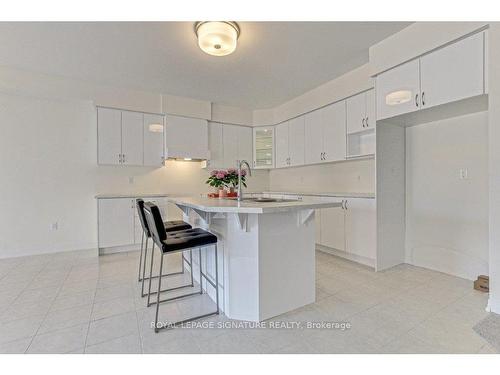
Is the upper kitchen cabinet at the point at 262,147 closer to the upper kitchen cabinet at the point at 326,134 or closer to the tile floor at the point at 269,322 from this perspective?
the upper kitchen cabinet at the point at 326,134

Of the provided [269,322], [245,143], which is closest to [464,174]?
[269,322]

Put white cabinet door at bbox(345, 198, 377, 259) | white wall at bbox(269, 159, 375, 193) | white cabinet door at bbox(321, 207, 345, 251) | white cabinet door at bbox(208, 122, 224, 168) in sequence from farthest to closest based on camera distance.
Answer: white cabinet door at bbox(208, 122, 224, 168)
white wall at bbox(269, 159, 375, 193)
white cabinet door at bbox(321, 207, 345, 251)
white cabinet door at bbox(345, 198, 377, 259)

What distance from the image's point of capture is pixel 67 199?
3.85m

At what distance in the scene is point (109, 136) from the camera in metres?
3.86

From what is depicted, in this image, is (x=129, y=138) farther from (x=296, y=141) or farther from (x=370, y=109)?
(x=370, y=109)

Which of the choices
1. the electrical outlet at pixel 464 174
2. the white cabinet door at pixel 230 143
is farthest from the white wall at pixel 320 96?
the electrical outlet at pixel 464 174

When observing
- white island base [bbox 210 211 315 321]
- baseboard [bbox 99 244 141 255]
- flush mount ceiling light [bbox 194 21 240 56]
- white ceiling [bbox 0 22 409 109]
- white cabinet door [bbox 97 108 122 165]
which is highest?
white ceiling [bbox 0 22 409 109]

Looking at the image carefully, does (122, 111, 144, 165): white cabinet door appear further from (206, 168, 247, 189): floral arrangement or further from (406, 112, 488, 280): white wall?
(406, 112, 488, 280): white wall

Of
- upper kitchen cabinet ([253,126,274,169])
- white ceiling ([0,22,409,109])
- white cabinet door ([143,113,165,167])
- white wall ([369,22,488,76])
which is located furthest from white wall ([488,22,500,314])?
white cabinet door ([143,113,165,167])

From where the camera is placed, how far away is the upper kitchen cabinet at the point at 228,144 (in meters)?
4.72

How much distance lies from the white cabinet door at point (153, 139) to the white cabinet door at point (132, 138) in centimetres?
7

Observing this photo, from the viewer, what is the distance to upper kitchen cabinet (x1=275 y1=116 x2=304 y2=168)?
4.41 metres

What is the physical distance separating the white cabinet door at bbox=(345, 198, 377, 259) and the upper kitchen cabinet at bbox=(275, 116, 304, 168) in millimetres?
1478
